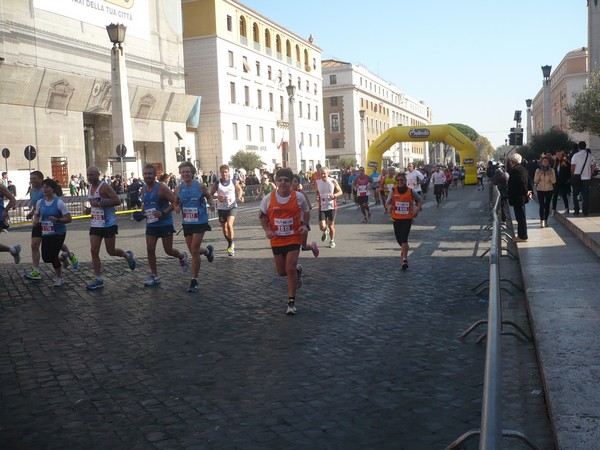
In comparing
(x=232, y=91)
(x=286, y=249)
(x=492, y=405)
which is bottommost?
(x=492, y=405)

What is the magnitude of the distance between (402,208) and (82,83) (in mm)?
30727

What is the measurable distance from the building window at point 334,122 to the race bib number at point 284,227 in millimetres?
81304

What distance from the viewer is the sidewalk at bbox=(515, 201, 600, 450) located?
12.0 feet

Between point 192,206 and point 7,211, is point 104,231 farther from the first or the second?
point 7,211

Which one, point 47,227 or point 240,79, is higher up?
point 240,79

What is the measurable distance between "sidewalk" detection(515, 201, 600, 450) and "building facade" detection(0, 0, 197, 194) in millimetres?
20950

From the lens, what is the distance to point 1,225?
1086 centimetres

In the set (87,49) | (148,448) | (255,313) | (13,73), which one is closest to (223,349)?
(255,313)

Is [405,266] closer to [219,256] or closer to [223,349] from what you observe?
[219,256]

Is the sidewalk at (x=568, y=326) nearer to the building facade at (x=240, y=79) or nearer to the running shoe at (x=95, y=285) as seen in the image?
the running shoe at (x=95, y=285)

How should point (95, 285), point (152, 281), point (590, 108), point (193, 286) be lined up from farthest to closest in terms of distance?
point (590, 108)
point (152, 281)
point (95, 285)
point (193, 286)

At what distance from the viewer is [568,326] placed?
5.56m

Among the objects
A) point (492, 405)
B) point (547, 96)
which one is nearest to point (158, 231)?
point (492, 405)

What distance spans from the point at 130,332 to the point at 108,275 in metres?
4.14
